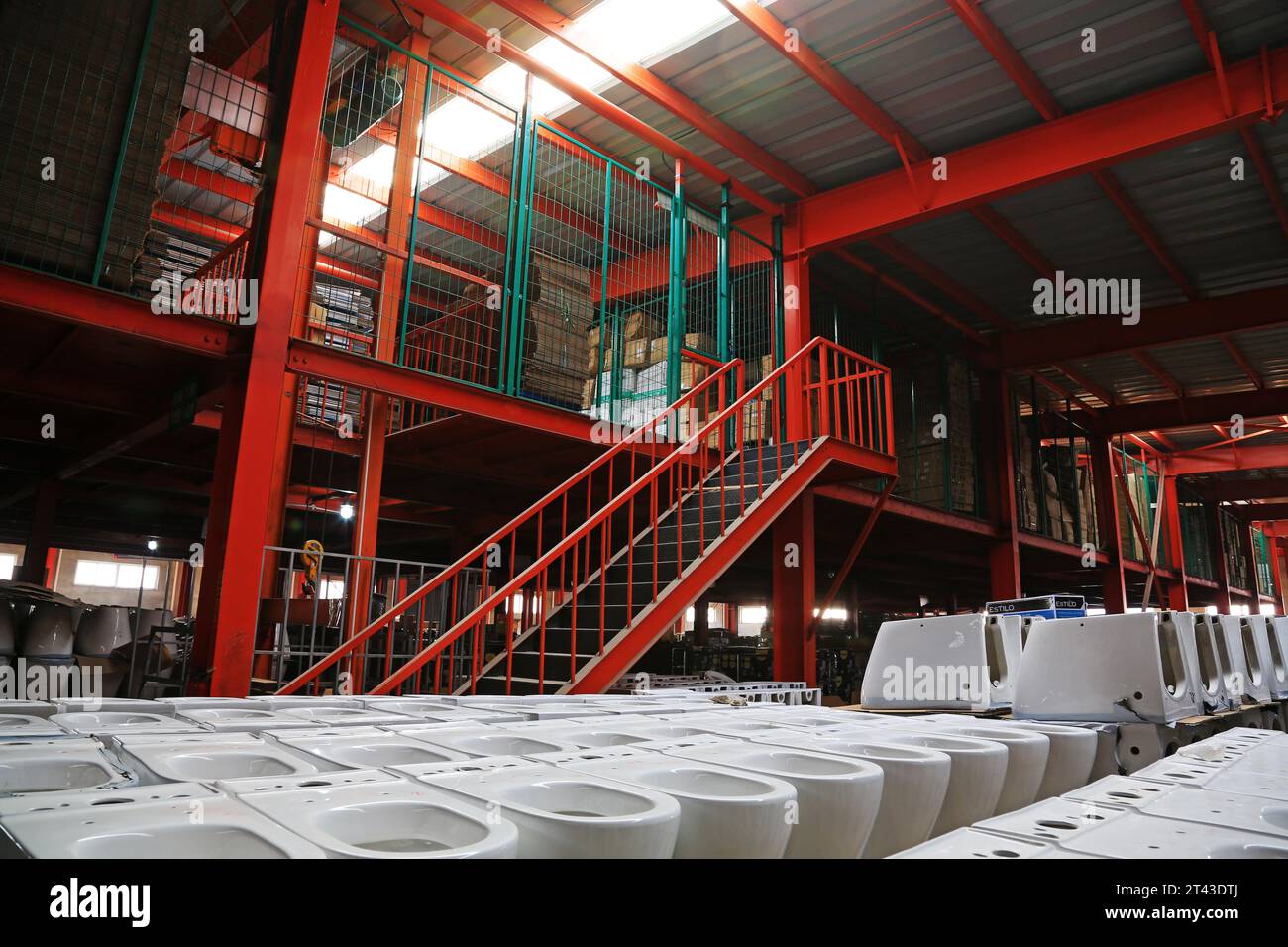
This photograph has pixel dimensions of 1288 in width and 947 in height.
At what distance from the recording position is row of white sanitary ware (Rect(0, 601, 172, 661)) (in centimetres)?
720

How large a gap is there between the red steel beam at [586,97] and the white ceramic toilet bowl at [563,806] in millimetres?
6720

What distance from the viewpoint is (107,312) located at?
5.27 meters

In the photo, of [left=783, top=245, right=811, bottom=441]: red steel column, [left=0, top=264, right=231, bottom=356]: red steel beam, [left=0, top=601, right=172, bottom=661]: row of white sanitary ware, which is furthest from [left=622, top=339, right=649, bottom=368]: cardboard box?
[left=0, top=601, right=172, bottom=661]: row of white sanitary ware

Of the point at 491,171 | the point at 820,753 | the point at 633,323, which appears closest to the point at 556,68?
the point at 491,171

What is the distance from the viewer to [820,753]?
88.9 inches

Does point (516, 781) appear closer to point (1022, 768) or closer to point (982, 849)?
point (982, 849)

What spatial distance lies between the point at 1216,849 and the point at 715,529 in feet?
20.8

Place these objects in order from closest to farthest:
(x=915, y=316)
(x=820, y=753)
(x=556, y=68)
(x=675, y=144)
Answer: (x=820, y=753), (x=556, y=68), (x=675, y=144), (x=915, y=316)

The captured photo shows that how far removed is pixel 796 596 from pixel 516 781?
8208 mm

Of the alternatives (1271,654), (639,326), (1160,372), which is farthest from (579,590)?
(1160,372)

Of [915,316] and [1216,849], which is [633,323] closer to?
[915,316]

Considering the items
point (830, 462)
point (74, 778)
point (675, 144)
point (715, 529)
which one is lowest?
point (74, 778)

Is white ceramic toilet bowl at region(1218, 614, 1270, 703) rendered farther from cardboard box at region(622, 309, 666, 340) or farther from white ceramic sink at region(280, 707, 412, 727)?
cardboard box at region(622, 309, 666, 340)

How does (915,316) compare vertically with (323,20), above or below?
above
